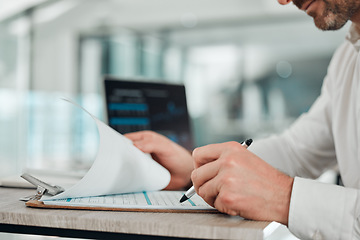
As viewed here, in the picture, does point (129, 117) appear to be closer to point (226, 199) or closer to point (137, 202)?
point (137, 202)

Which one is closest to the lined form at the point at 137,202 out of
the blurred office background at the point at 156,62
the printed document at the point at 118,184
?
the printed document at the point at 118,184

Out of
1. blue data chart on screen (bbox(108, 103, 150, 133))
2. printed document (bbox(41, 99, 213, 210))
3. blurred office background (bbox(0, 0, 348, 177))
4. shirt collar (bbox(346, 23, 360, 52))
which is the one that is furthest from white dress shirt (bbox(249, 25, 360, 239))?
blurred office background (bbox(0, 0, 348, 177))

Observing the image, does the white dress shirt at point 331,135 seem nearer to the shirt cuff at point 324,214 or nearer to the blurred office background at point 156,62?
the shirt cuff at point 324,214

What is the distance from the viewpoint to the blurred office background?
5.74 meters

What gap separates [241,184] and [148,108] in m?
0.85

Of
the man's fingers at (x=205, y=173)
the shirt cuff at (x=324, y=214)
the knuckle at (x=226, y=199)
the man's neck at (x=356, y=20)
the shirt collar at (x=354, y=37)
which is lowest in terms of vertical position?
the shirt cuff at (x=324, y=214)

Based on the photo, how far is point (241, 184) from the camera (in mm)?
705

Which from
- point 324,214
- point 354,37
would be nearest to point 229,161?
point 324,214

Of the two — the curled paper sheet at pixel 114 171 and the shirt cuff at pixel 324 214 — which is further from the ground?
the curled paper sheet at pixel 114 171

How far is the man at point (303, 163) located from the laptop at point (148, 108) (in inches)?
14.8

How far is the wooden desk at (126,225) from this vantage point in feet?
1.97

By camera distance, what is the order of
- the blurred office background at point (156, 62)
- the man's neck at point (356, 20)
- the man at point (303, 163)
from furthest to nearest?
the blurred office background at point (156, 62) → the man's neck at point (356, 20) → the man at point (303, 163)

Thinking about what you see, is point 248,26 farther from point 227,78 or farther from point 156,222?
point 156,222

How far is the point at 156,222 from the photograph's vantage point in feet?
2.02
